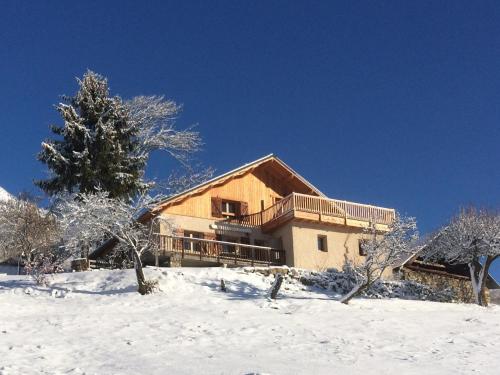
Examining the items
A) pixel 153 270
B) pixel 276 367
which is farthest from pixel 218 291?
pixel 276 367

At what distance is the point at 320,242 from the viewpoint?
37.5m

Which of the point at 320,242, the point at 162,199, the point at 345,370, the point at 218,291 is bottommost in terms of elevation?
the point at 345,370

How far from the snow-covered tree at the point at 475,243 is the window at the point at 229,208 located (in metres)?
11.7

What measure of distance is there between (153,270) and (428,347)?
12.6 metres

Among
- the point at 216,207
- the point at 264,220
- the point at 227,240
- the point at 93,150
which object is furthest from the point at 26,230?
the point at 264,220

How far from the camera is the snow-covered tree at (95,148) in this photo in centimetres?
3650

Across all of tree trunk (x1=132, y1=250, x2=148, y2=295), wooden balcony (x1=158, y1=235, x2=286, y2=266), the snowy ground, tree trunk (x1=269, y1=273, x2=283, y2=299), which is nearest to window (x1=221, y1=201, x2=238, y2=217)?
wooden balcony (x1=158, y1=235, x2=286, y2=266)

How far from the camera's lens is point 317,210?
37.2m

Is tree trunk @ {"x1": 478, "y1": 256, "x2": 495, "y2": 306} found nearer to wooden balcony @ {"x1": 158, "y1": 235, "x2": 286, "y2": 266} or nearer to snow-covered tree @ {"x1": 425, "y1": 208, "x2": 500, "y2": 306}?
snow-covered tree @ {"x1": 425, "y1": 208, "x2": 500, "y2": 306}

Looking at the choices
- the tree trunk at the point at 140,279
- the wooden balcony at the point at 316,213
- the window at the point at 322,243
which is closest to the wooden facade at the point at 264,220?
the wooden balcony at the point at 316,213

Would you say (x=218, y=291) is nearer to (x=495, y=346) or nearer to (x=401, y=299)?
(x=401, y=299)

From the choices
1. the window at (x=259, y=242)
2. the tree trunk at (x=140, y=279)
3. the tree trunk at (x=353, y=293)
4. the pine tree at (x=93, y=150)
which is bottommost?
the tree trunk at (x=353, y=293)

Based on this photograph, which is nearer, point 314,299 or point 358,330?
point 358,330

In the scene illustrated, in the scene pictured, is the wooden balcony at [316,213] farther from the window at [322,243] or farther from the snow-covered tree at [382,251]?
the snow-covered tree at [382,251]
